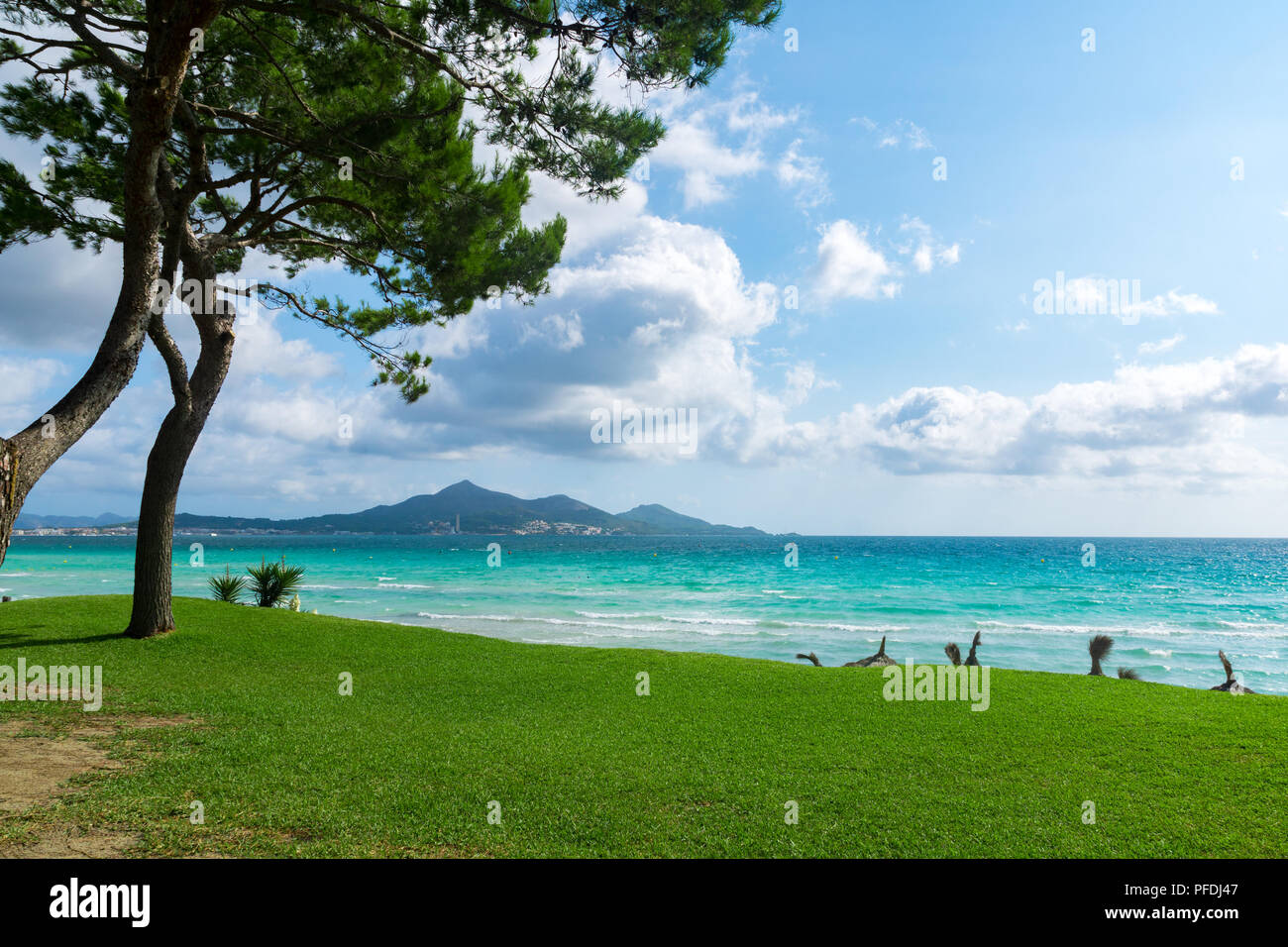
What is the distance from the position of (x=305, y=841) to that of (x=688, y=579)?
142ft

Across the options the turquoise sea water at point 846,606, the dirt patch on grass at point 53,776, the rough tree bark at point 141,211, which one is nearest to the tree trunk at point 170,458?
the dirt patch on grass at point 53,776

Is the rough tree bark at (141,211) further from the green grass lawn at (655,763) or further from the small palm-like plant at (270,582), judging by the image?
the small palm-like plant at (270,582)

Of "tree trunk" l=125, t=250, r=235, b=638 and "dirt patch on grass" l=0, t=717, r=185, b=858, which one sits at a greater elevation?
"tree trunk" l=125, t=250, r=235, b=638

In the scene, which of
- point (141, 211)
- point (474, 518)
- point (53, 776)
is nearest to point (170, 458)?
point (141, 211)

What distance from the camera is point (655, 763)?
5949 millimetres

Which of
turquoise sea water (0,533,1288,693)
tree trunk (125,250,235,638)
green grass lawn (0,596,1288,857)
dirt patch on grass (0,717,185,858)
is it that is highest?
tree trunk (125,250,235,638)

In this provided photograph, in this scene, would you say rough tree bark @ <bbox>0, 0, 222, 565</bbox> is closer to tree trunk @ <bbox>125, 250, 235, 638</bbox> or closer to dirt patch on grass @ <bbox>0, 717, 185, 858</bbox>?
dirt patch on grass @ <bbox>0, 717, 185, 858</bbox>

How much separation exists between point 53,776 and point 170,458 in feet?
20.9

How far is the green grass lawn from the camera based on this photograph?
14.5 ft

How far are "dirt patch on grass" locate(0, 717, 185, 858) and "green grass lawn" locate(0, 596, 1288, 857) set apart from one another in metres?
0.14

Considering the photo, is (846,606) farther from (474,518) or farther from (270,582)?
(474,518)

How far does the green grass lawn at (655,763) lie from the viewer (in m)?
4.41

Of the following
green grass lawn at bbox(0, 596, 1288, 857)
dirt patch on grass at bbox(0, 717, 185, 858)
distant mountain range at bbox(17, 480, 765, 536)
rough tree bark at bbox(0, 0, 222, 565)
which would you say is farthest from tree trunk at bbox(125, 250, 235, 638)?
distant mountain range at bbox(17, 480, 765, 536)
